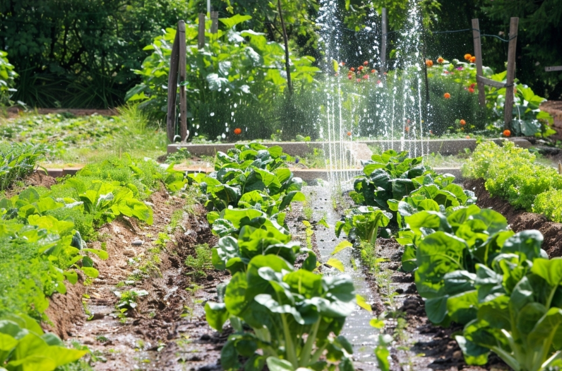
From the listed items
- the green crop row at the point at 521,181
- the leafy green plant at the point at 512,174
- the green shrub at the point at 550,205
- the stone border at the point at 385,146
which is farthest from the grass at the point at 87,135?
the green shrub at the point at 550,205

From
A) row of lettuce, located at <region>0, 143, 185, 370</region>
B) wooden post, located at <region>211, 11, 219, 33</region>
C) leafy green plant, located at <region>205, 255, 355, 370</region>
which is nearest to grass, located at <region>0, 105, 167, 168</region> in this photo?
wooden post, located at <region>211, 11, 219, 33</region>

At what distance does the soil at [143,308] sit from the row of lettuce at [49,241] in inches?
4.8

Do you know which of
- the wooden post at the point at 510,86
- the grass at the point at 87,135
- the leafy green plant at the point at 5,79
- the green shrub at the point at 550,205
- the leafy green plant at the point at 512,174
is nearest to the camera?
the green shrub at the point at 550,205

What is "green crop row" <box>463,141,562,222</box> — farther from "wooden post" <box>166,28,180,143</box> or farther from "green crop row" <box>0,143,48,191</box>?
"wooden post" <box>166,28,180,143</box>

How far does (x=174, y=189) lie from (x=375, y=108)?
16.0 feet

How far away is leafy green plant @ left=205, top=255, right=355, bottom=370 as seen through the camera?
2.75 metres

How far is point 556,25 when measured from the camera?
11.2 meters

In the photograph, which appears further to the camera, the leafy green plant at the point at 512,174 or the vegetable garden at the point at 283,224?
the leafy green plant at the point at 512,174

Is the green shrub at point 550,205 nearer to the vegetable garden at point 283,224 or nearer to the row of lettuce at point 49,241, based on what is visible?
the vegetable garden at point 283,224

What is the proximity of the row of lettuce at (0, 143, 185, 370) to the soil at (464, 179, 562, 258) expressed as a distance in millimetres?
2536

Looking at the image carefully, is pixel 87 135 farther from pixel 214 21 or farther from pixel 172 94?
pixel 214 21

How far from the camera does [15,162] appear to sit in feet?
21.6

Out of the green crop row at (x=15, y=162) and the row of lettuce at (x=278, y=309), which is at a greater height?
the green crop row at (x=15, y=162)

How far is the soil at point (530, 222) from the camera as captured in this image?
4.53 metres
